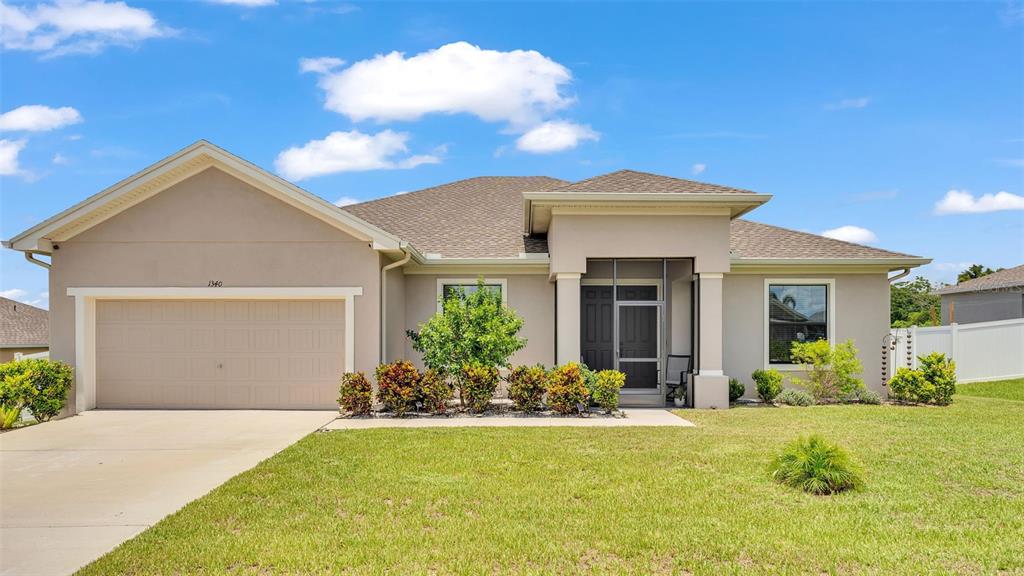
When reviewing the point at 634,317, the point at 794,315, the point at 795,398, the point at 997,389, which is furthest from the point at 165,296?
the point at 997,389

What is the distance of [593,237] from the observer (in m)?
13.1

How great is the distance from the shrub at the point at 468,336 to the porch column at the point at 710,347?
3.74 meters

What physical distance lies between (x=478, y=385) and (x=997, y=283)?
25472 millimetres

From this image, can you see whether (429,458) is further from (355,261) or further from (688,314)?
(688,314)

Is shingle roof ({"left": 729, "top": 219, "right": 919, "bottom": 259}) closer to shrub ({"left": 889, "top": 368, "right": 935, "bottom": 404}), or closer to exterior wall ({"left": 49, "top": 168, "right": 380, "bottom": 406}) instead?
shrub ({"left": 889, "top": 368, "right": 935, "bottom": 404})

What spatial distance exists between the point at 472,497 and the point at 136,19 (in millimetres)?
10478

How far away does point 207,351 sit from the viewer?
42.7 feet

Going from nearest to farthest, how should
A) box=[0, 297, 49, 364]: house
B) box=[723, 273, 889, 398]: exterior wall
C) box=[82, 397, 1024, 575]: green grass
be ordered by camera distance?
box=[82, 397, 1024, 575]: green grass < box=[723, 273, 889, 398]: exterior wall < box=[0, 297, 49, 364]: house

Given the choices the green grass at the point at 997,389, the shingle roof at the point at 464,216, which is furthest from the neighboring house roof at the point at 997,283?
the shingle roof at the point at 464,216

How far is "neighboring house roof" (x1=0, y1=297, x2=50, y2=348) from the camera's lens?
26.5m

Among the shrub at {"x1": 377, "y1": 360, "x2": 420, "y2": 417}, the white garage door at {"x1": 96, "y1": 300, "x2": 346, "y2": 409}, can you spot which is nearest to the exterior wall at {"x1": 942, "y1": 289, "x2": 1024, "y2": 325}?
the shrub at {"x1": 377, "y1": 360, "x2": 420, "y2": 417}

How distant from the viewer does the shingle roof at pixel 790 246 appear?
583 inches

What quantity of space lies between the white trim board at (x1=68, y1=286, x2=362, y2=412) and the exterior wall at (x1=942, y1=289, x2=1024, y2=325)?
26.4 metres

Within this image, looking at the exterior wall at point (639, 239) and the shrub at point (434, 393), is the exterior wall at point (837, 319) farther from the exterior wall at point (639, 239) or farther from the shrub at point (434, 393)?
the shrub at point (434, 393)
